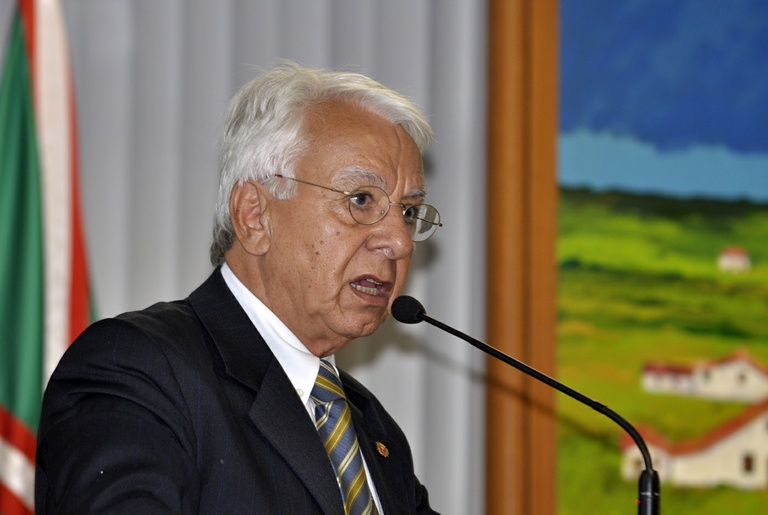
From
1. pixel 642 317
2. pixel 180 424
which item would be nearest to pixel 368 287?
pixel 180 424

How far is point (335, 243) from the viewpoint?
1916mm

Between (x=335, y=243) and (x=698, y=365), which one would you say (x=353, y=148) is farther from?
(x=698, y=365)

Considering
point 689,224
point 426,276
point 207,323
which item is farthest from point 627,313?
point 207,323

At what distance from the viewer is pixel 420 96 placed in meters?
3.02

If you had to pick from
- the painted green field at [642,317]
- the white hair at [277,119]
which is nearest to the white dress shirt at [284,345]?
the white hair at [277,119]

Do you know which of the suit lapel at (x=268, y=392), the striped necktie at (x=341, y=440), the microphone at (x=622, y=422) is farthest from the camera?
the striped necktie at (x=341, y=440)

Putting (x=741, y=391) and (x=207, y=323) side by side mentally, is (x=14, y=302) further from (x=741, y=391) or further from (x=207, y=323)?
(x=741, y=391)

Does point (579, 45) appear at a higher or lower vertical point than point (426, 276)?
higher

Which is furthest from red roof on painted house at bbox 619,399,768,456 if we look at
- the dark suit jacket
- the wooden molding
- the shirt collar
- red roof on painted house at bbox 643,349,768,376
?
the shirt collar

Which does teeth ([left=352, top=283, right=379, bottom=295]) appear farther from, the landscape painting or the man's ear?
the landscape painting

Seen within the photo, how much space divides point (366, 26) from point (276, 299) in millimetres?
1316

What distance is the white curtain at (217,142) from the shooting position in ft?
A: 9.68

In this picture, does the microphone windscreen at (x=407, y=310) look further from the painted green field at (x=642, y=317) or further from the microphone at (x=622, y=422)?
the painted green field at (x=642, y=317)

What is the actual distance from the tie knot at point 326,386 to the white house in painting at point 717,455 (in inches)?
50.3
